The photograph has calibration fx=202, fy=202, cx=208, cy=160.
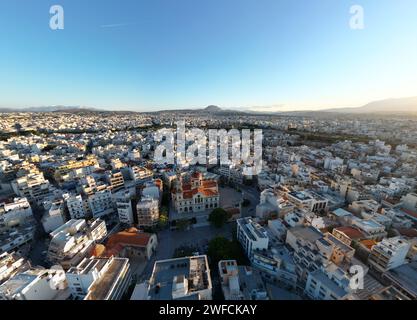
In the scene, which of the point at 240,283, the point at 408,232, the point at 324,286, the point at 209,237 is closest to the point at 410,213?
the point at 408,232

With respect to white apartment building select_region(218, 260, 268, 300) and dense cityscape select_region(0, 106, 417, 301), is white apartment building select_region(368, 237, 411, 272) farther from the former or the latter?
white apartment building select_region(218, 260, 268, 300)

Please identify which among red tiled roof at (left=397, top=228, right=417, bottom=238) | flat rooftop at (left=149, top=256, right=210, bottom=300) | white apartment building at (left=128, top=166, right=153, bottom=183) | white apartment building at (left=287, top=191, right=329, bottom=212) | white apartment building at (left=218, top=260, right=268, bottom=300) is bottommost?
white apartment building at (left=218, top=260, right=268, bottom=300)

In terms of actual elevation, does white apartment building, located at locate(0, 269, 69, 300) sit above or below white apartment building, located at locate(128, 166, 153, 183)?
below

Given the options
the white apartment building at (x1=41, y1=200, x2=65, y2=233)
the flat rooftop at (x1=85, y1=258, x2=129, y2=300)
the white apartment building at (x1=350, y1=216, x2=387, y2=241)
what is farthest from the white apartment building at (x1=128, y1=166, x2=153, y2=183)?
the white apartment building at (x1=350, y1=216, x2=387, y2=241)

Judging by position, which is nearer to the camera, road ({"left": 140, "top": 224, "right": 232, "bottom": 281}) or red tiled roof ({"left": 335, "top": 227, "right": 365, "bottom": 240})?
red tiled roof ({"left": 335, "top": 227, "right": 365, "bottom": 240})
